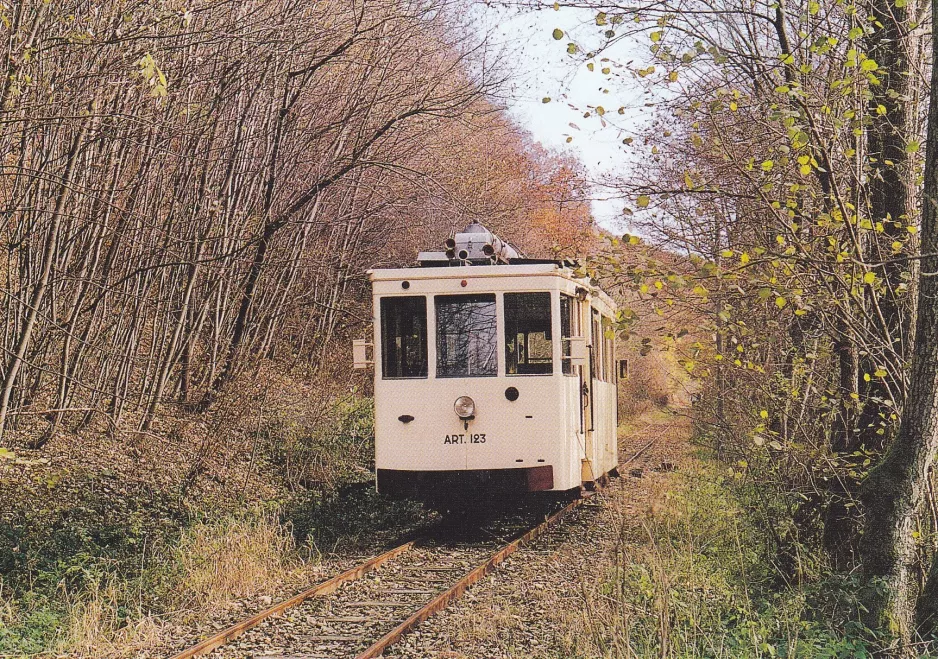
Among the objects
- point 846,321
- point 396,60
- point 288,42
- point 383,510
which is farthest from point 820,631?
point 396,60

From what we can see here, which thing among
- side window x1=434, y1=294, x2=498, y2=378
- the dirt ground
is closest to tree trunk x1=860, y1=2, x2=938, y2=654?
the dirt ground

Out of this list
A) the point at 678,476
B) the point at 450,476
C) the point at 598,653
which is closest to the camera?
the point at 598,653

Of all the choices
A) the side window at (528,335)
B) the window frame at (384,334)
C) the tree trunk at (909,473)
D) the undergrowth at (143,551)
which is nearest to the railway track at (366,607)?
the undergrowth at (143,551)

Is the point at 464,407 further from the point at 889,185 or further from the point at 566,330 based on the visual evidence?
the point at 889,185

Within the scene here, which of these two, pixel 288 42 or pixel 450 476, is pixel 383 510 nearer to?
pixel 450 476

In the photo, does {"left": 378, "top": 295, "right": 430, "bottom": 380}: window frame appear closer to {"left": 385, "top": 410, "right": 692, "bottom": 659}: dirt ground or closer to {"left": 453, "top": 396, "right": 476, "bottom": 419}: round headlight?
{"left": 453, "top": 396, "right": 476, "bottom": 419}: round headlight

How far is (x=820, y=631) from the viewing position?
18.8 ft

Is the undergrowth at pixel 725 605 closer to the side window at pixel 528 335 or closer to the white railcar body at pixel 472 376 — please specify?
the white railcar body at pixel 472 376

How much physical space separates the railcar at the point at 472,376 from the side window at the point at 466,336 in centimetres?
1

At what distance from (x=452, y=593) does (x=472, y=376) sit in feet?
9.98

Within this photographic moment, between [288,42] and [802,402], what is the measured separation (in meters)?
5.74

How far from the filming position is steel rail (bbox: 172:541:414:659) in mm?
5961

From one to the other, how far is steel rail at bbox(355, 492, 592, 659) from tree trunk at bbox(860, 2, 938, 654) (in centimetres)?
Answer: 289

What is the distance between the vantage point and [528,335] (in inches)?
409
